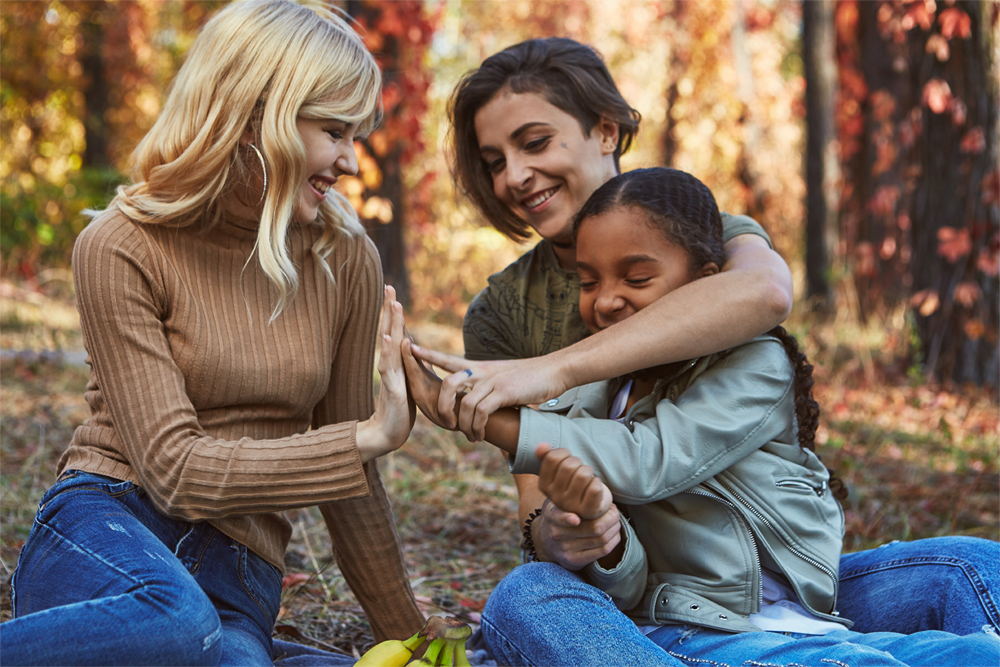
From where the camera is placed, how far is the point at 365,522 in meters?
2.21

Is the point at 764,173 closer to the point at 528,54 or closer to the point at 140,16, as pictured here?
the point at 528,54

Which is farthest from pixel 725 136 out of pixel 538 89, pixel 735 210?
pixel 538 89

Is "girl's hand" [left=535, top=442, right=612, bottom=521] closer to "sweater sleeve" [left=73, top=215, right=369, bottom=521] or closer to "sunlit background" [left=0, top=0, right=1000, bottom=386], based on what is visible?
"sweater sleeve" [left=73, top=215, right=369, bottom=521]

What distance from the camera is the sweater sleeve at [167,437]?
1.78 metres

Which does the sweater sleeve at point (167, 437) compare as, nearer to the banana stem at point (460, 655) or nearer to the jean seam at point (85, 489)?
the jean seam at point (85, 489)

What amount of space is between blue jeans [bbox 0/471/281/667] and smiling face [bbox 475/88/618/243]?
116cm

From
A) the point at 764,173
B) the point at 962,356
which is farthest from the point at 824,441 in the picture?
the point at 764,173

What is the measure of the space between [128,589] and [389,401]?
1.96 feet

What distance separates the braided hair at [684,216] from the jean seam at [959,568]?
1.12ft

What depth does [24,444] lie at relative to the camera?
154 inches

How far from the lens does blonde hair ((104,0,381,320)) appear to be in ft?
6.37

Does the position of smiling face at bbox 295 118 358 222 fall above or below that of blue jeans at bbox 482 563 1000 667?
above

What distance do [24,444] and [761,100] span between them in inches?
395

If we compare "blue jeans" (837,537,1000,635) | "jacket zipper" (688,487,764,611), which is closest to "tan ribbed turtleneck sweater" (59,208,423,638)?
"jacket zipper" (688,487,764,611)
